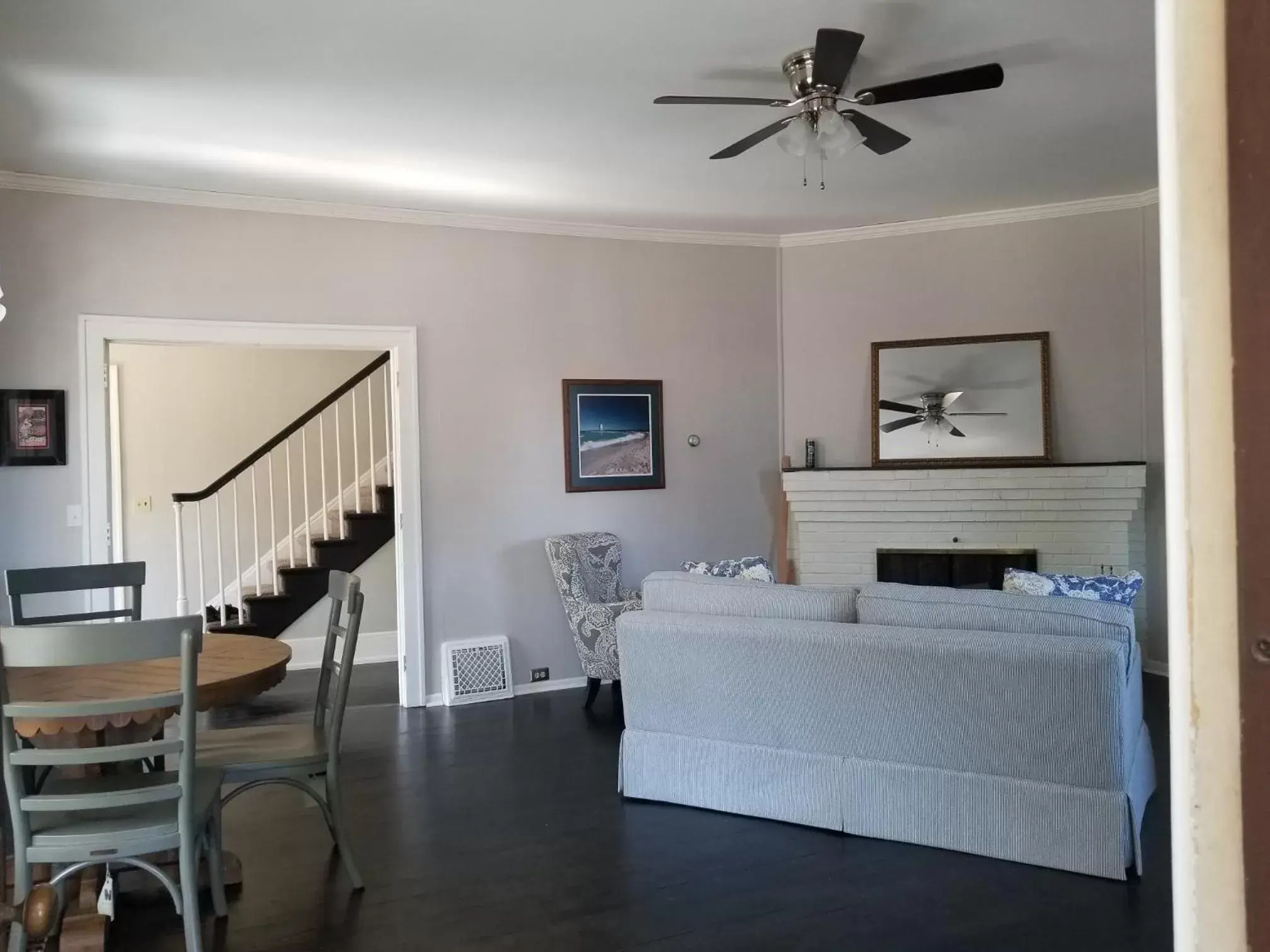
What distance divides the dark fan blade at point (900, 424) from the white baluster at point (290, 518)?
420 cm

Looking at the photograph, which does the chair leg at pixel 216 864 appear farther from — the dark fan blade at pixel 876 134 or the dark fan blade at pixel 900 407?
the dark fan blade at pixel 900 407

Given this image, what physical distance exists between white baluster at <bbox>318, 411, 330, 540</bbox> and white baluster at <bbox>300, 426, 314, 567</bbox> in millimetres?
85

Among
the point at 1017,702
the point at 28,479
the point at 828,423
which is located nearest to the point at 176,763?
the point at 28,479

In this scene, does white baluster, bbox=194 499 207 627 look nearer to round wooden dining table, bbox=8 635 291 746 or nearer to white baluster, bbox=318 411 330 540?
white baluster, bbox=318 411 330 540

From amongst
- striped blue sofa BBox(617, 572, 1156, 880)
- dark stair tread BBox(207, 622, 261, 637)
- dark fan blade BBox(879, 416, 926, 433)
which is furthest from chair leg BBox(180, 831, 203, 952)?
dark fan blade BBox(879, 416, 926, 433)

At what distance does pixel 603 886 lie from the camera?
2986 millimetres

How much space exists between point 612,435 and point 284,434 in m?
2.54

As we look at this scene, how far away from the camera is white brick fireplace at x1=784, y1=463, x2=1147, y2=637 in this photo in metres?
5.52

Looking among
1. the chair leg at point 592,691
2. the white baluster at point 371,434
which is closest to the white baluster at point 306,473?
the white baluster at point 371,434

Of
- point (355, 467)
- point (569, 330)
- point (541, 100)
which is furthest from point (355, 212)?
point (355, 467)

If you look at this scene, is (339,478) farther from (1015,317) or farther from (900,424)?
(1015,317)

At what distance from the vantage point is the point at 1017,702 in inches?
118

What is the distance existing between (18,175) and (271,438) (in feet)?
8.36

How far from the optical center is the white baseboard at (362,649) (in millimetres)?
6418
